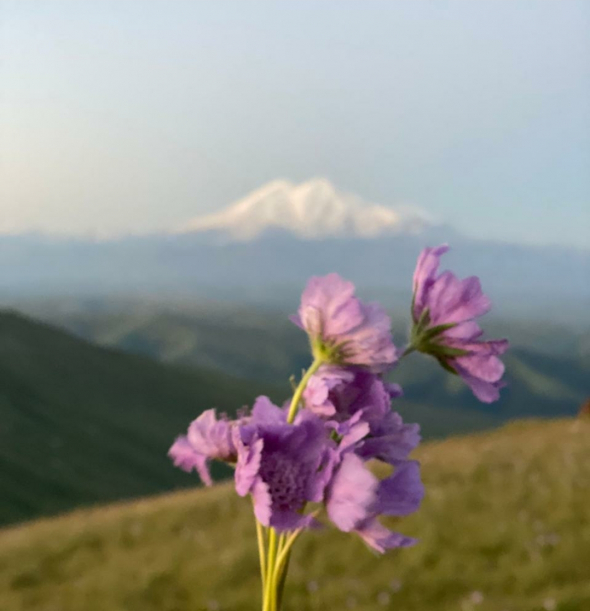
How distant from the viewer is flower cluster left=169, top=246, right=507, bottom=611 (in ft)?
3.43

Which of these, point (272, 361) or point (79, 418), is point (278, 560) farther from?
point (272, 361)

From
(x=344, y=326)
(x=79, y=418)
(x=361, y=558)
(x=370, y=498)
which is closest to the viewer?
(x=370, y=498)

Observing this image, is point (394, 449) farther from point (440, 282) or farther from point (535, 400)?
point (535, 400)

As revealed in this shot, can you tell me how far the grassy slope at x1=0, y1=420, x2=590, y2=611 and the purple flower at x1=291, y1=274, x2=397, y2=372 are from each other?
211 inches

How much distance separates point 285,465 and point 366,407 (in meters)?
0.15

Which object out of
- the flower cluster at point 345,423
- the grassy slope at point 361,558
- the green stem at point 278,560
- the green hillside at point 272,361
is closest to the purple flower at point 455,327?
the flower cluster at point 345,423

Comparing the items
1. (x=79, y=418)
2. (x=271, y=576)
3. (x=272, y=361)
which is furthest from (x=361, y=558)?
(x=272, y=361)

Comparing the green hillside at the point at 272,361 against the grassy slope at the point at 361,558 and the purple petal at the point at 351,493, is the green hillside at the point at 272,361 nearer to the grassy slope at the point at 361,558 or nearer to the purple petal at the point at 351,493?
the grassy slope at the point at 361,558

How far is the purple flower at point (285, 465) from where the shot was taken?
1.05 metres

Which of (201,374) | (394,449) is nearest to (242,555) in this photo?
(394,449)

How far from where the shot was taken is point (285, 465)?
1.07 metres

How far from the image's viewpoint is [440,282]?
120 centimetres

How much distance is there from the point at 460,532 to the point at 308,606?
2116 millimetres

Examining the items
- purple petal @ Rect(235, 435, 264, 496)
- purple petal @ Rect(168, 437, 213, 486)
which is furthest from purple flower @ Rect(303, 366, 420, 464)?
purple petal @ Rect(168, 437, 213, 486)
